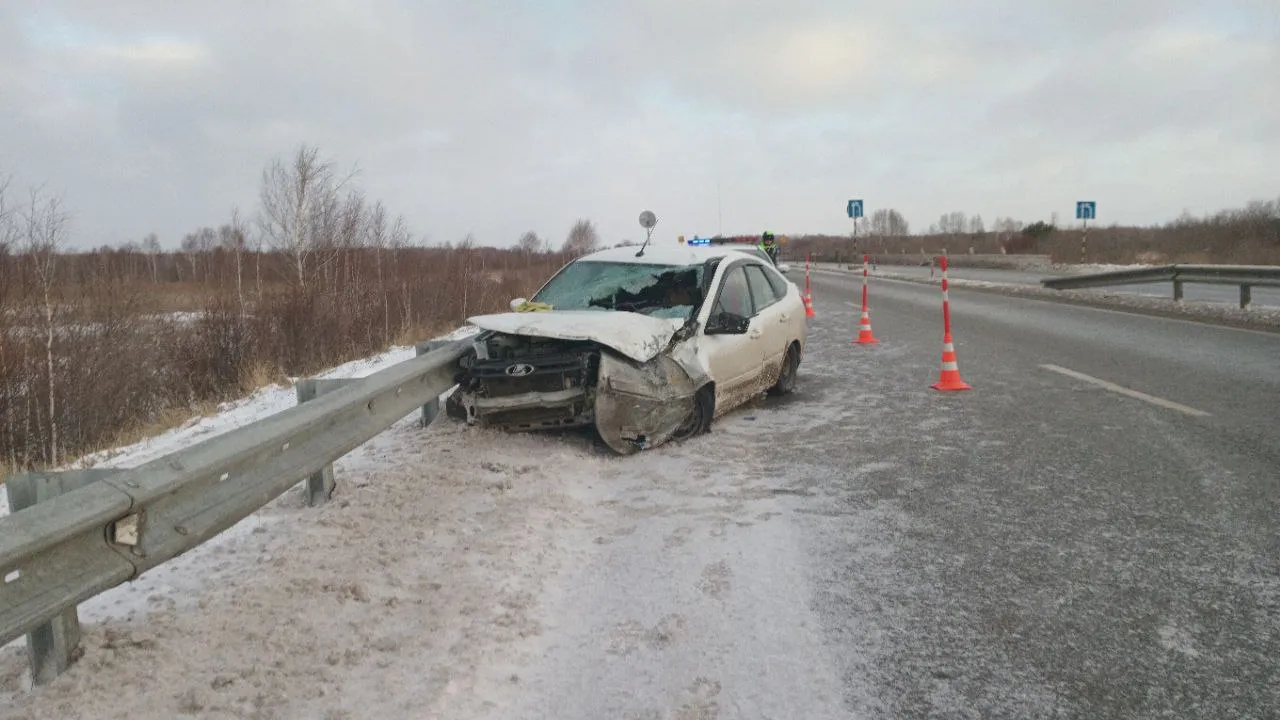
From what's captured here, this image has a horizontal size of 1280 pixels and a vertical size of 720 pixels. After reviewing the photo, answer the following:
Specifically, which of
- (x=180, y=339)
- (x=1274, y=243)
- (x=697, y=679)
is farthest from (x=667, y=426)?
(x=1274, y=243)

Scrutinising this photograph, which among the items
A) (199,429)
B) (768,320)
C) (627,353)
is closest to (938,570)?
(627,353)

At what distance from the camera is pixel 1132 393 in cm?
810

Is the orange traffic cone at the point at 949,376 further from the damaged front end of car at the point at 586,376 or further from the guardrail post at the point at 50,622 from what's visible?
the guardrail post at the point at 50,622

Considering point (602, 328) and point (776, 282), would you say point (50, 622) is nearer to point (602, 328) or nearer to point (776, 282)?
point (602, 328)

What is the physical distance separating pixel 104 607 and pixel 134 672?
2.40ft

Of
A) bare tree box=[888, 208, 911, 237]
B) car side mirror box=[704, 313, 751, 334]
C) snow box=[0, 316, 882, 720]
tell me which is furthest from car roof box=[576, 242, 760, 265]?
bare tree box=[888, 208, 911, 237]

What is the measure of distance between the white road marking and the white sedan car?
349 cm

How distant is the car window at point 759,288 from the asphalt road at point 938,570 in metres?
1.16

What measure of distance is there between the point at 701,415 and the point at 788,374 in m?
2.38

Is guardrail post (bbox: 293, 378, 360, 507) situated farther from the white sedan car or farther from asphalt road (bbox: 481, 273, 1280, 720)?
asphalt road (bbox: 481, 273, 1280, 720)

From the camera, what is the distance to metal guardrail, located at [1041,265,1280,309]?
15078 millimetres

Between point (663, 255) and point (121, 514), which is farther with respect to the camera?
point (663, 255)

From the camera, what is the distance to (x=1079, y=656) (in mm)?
3031

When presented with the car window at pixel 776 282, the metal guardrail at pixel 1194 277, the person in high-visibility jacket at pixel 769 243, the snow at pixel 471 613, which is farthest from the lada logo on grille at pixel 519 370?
the person in high-visibility jacket at pixel 769 243
